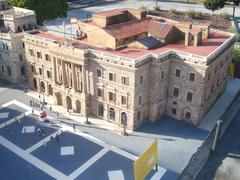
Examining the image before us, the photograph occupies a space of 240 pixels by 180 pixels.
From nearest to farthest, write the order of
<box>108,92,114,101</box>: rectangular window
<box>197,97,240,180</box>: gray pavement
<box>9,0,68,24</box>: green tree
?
1. <box>197,97,240,180</box>: gray pavement
2. <box>108,92,114,101</box>: rectangular window
3. <box>9,0,68,24</box>: green tree

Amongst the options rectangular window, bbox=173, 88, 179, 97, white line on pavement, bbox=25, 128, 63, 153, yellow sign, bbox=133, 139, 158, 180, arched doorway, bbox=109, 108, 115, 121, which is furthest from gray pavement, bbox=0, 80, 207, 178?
rectangular window, bbox=173, 88, 179, 97

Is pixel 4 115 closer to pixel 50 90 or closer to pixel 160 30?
pixel 50 90

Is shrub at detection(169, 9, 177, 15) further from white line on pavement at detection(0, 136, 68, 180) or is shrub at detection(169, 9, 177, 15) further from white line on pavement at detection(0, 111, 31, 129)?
white line on pavement at detection(0, 136, 68, 180)

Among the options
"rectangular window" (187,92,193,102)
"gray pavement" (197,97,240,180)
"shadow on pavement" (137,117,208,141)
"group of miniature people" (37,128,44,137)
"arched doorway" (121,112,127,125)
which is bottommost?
"gray pavement" (197,97,240,180)

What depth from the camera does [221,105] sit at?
7038 centimetres

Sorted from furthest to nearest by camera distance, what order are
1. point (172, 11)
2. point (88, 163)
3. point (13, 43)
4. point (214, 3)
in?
point (172, 11) → point (214, 3) → point (13, 43) → point (88, 163)

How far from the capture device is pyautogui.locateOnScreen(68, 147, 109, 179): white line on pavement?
5145cm

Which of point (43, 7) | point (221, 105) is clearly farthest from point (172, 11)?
point (221, 105)

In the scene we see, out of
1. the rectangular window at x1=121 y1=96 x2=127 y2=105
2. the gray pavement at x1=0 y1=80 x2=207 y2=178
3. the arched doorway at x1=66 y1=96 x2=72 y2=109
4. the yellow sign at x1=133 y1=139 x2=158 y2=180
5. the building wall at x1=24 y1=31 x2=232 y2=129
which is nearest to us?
the yellow sign at x1=133 y1=139 x2=158 y2=180

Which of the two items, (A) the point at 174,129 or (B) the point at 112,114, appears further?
(B) the point at 112,114

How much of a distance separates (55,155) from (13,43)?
3206cm

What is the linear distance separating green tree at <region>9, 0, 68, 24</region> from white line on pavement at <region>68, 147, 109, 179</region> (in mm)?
52489

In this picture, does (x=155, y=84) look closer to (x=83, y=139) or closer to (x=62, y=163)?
(x=83, y=139)

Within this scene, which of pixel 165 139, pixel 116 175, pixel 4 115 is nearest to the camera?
pixel 116 175
